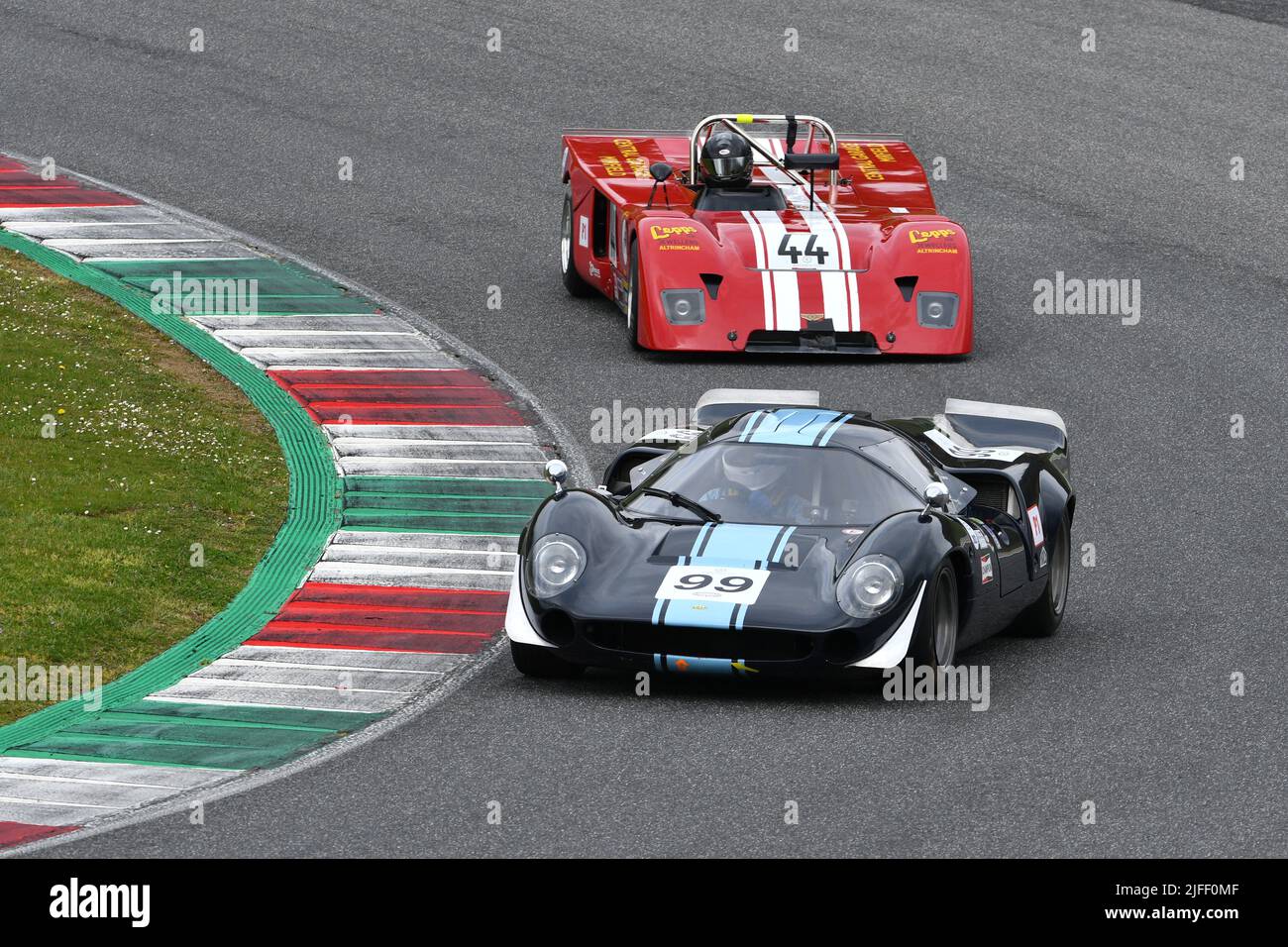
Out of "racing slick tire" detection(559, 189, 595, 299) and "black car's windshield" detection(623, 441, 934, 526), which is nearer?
"black car's windshield" detection(623, 441, 934, 526)

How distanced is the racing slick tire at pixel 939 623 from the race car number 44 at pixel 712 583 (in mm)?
697

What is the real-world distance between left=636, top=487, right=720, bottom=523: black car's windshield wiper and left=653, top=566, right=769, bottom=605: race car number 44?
0.52m

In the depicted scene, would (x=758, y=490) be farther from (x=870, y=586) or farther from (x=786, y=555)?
(x=870, y=586)

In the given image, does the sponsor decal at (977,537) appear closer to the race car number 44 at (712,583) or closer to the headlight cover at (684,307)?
the race car number 44 at (712,583)

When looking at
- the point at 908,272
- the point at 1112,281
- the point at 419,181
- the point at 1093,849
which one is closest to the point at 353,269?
the point at 419,181

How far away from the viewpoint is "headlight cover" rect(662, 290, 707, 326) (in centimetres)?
1612

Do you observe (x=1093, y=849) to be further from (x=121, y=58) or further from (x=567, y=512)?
(x=121, y=58)

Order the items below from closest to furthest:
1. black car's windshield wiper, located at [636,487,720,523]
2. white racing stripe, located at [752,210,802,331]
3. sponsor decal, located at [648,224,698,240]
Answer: black car's windshield wiper, located at [636,487,720,523] < white racing stripe, located at [752,210,802,331] < sponsor decal, located at [648,224,698,240]

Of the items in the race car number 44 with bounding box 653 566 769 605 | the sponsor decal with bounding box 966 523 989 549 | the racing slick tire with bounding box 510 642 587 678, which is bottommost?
the racing slick tire with bounding box 510 642 587 678


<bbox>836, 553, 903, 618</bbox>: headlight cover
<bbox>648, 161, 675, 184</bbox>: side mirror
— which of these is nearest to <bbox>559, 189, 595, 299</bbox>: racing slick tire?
<bbox>648, 161, 675, 184</bbox>: side mirror

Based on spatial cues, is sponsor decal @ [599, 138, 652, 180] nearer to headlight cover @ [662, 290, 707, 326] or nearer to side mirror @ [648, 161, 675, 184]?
side mirror @ [648, 161, 675, 184]

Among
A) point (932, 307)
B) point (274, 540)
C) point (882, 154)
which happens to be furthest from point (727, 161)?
point (274, 540)

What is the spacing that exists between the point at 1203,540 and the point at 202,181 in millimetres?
11343

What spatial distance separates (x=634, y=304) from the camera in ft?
54.1
